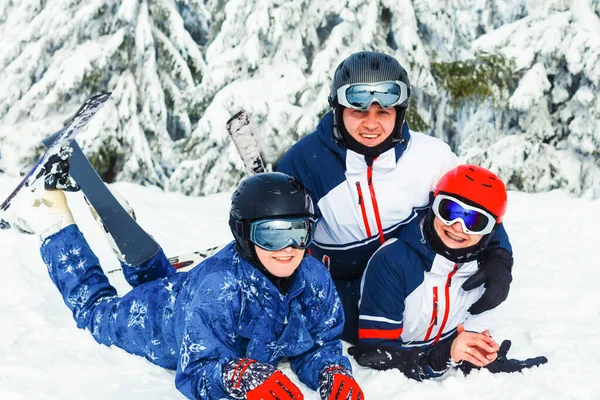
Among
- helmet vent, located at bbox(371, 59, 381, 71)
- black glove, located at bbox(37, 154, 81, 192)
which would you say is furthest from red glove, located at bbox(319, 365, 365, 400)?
black glove, located at bbox(37, 154, 81, 192)

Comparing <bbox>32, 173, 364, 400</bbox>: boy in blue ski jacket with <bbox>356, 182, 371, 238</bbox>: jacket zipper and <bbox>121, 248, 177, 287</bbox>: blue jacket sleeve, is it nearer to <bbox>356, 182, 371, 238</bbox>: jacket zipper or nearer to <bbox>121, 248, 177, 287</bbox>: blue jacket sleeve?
<bbox>121, 248, 177, 287</bbox>: blue jacket sleeve

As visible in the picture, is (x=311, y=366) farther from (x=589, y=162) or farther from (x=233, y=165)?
(x=589, y=162)

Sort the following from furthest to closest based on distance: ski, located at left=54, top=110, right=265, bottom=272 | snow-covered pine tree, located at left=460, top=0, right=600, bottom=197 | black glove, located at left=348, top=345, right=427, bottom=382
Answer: snow-covered pine tree, located at left=460, top=0, right=600, bottom=197, ski, located at left=54, top=110, right=265, bottom=272, black glove, located at left=348, top=345, right=427, bottom=382

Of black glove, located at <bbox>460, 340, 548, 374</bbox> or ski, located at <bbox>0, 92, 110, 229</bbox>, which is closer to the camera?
black glove, located at <bbox>460, 340, 548, 374</bbox>

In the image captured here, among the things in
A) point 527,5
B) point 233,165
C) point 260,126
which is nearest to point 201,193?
point 233,165

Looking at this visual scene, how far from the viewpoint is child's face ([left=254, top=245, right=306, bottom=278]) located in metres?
2.79

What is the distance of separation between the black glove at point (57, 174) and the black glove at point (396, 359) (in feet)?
6.47

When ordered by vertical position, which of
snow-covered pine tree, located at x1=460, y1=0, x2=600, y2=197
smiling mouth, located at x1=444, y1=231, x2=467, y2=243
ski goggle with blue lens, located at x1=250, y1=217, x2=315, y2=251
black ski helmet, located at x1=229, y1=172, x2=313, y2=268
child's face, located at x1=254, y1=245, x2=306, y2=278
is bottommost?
snow-covered pine tree, located at x1=460, y1=0, x2=600, y2=197

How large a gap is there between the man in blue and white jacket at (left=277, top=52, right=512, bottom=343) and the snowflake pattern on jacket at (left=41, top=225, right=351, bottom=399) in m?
0.72

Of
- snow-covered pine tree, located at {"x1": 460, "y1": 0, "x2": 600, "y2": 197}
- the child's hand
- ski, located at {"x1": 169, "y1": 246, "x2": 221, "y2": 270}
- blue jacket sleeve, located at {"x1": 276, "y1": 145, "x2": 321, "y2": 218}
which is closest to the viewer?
the child's hand

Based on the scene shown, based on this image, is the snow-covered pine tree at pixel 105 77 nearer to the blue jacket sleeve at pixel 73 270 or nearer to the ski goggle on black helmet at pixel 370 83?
the blue jacket sleeve at pixel 73 270

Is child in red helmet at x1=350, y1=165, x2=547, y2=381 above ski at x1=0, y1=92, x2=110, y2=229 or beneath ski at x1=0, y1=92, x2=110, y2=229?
beneath

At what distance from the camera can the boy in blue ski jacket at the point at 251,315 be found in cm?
260

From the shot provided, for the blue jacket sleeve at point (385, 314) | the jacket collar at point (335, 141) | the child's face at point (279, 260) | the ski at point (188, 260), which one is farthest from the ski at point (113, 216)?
the blue jacket sleeve at point (385, 314)
